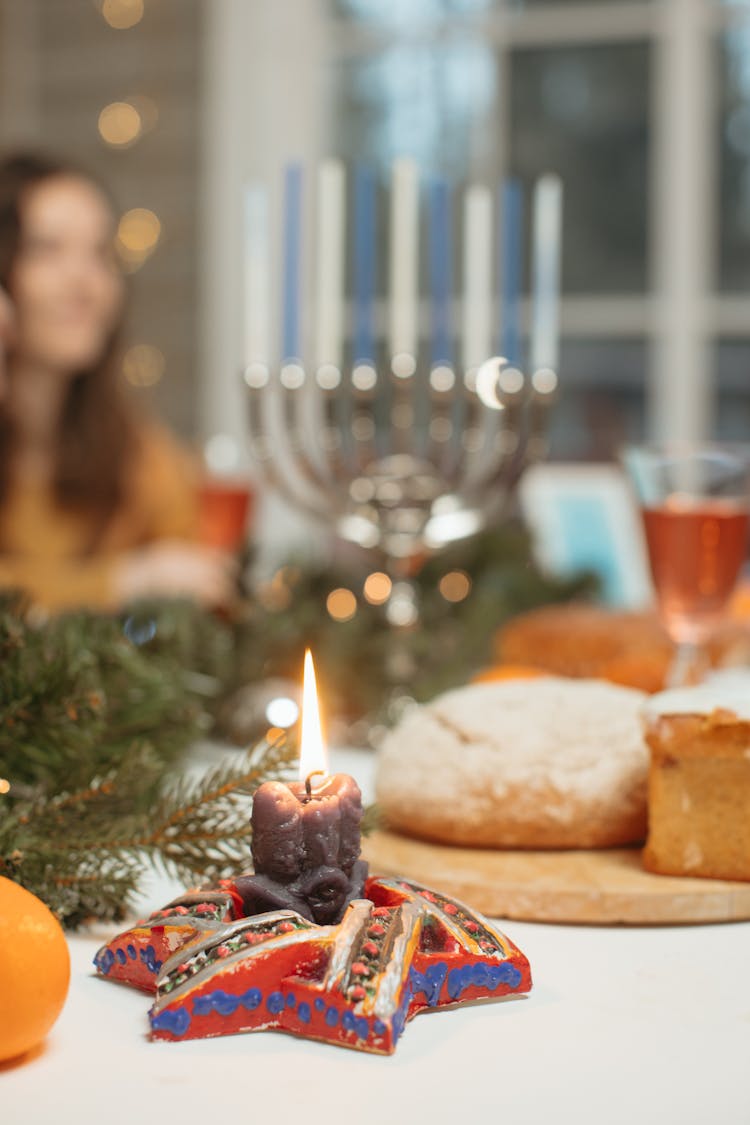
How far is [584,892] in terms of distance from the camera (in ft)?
2.29

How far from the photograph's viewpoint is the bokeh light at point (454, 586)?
1.59 m

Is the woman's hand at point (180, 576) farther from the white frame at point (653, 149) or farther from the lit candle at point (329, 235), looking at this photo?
the white frame at point (653, 149)

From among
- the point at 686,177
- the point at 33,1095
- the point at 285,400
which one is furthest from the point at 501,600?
the point at 686,177

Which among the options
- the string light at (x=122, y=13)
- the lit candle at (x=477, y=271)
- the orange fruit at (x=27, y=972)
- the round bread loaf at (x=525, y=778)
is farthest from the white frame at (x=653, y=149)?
the orange fruit at (x=27, y=972)

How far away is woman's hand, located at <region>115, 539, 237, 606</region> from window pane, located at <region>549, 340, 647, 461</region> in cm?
165

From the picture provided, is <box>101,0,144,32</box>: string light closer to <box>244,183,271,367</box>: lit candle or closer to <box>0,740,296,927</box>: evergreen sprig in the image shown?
<box>244,183,271,367</box>: lit candle

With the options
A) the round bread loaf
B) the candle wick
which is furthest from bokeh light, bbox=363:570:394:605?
the candle wick

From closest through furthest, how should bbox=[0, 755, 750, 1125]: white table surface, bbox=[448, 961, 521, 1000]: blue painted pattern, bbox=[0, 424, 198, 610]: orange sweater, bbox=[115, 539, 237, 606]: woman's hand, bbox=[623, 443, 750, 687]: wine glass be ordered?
bbox=[0, 755, 750, 1125]: white table surface → bbox=[448, 961, 521, 1000]: blue painted pattern → bbox=[623, 443, 750, 687]: wine glass → bbox=[115, 539, 237, 606]: woman's hand → bbox=[0, 424, 198, 610]: orange sweater

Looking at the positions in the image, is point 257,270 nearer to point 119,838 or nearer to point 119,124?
point 119,838

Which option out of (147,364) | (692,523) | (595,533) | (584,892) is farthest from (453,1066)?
(147,364)

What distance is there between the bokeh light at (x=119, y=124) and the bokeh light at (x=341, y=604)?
2415 millimetres

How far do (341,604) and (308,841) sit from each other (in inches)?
34.7

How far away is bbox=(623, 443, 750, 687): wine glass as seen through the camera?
110 cm

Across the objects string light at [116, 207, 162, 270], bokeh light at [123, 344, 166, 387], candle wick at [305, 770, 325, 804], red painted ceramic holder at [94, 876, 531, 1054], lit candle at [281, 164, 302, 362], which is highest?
string light at [116, 207, 162, 270]
